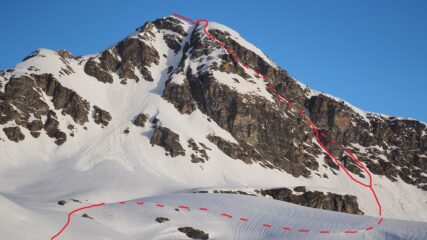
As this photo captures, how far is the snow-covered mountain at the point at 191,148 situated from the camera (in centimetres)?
5416

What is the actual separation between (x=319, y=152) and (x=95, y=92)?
6476 cm

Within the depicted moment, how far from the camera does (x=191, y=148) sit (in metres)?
117

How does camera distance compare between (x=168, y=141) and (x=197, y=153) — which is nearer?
(x=168, y=141)

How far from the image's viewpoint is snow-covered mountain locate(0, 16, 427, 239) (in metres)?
54.2

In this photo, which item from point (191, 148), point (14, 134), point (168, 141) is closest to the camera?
point (14, 134)

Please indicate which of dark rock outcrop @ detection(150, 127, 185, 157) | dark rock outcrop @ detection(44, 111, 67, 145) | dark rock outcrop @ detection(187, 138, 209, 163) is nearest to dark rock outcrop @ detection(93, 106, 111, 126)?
dark rock outcrop @ detection(44, 111, 67, 145)

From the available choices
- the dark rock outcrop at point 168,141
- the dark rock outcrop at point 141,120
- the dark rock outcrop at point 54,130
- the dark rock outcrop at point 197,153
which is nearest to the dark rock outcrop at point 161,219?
the dark rock outcrop at point 197,153

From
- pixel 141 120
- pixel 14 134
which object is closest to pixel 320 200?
pixel 141 120

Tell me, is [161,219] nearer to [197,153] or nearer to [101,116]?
[197,153]

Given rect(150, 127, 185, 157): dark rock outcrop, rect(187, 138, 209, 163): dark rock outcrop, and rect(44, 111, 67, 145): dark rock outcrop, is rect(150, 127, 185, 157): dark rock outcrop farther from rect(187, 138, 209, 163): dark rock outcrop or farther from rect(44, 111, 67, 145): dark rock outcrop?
rect(44, 111, 67, 145): dark rock outcrop

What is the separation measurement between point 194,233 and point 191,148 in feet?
216

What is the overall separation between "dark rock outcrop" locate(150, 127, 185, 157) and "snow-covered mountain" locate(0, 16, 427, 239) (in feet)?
0.94

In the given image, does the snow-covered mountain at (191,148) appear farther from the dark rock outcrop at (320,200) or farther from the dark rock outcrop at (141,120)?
the dark rock outcrop at (141,120)

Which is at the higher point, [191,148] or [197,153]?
[191,148]
